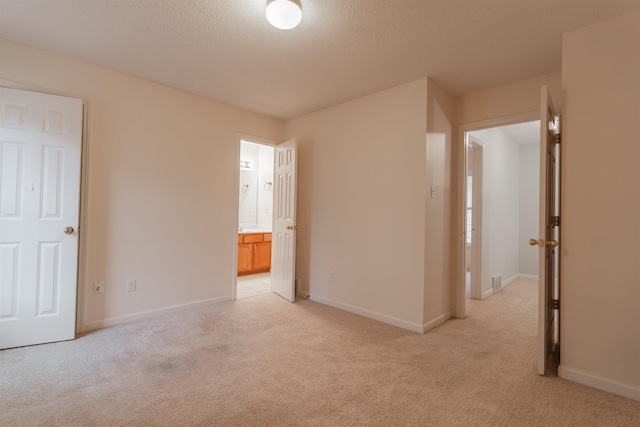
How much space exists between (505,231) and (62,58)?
244 inches

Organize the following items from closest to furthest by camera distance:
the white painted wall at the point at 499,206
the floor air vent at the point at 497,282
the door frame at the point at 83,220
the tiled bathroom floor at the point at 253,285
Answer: the door frame at the point at 83,220 < the tiled bathroom floor at the point at 253,285 < the white painted wall at the point at 499,206 < the floor air vent at the point at 497,282

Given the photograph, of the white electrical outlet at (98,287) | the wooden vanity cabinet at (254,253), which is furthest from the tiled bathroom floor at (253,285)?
the white electrical outlet at (98,287)

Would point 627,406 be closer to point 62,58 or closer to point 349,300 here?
point 349,300

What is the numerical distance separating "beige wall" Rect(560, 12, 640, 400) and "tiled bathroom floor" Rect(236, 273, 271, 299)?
3409 mm

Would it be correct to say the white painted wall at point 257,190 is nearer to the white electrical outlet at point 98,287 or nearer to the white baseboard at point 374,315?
the white baseboard at point 374,315

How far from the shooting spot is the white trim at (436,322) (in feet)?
9.81

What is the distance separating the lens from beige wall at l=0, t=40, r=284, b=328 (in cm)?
288

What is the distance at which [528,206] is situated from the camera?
5.84 metres

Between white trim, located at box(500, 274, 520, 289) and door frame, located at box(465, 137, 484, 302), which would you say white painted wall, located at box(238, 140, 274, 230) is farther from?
white trim, located at box(500, 274, 520, 289)

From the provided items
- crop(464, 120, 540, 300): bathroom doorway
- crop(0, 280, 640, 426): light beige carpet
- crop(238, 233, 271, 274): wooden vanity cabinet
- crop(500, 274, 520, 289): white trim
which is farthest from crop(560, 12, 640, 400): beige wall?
crop(238, 233, 271, 274): wooden vanity cabinet

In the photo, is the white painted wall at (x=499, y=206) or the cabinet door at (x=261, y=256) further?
the cabinet door at (x=261, y=256)

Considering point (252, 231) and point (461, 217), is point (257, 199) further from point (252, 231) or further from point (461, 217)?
point (461, 217)

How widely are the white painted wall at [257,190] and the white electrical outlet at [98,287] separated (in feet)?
11.0

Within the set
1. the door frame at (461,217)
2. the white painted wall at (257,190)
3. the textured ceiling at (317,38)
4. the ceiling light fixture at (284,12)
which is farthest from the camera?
the white painted wall at (257,190)
